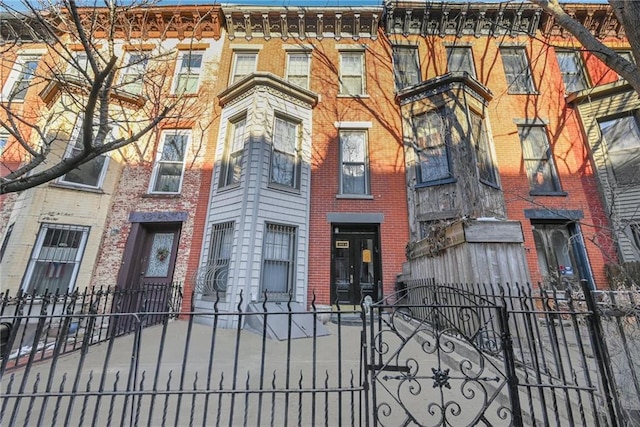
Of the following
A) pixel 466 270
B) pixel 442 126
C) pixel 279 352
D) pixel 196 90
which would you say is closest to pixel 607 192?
pixel 442 126

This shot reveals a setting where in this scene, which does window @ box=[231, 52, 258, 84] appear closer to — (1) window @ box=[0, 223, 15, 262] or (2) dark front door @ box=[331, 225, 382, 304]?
(2) dark front door @ box=[331, 225, 382, 304]

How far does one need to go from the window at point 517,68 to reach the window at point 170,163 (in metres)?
12.8

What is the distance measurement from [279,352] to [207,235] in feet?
16.3

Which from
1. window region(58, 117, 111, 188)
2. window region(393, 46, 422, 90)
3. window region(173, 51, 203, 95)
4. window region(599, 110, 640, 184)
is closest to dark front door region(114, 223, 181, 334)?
window region(58, 117, 111, 188)

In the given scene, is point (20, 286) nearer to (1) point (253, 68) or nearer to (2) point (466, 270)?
(1) point (253, 68)

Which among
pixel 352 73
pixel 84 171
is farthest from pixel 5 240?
pixel 352 73

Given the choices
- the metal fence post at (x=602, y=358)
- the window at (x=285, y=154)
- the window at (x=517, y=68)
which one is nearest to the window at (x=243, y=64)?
the window at (x=285, y=154)

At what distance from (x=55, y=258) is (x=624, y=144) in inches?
730

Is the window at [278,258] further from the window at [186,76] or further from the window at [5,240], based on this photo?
the window at [5,240]

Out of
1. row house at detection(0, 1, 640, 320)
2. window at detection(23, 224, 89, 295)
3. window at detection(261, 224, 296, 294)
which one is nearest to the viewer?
window at detection(23, 224, 89, 295)

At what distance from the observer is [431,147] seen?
30.7 feet

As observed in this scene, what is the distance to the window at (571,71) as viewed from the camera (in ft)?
35.1

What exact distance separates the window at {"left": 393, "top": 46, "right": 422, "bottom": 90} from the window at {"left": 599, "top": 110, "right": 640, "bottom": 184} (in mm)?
6837

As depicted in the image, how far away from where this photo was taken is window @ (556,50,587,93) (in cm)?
1070
